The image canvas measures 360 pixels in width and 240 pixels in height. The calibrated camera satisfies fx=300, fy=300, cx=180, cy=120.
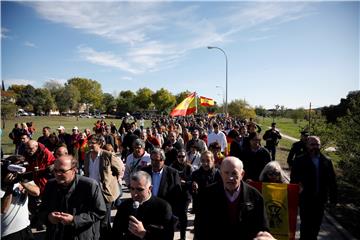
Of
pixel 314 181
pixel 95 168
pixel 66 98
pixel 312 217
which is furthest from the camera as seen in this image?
pixel 66 98

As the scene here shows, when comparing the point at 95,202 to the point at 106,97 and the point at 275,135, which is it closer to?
the point at 275,135

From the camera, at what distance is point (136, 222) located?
2.89 metres

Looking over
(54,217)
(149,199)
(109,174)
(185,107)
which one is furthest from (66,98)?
(149,199)

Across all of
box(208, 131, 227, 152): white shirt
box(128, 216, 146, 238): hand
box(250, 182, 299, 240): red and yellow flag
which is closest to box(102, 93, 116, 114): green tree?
box(208, 131, 227, 152): white shirt

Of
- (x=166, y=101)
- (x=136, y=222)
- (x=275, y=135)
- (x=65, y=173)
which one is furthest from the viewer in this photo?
(x=166, y=101)

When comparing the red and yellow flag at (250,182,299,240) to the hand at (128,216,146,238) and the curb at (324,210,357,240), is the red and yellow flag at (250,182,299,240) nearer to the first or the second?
the hand at (128,216,146,238)

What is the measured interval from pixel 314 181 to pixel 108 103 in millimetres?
122212

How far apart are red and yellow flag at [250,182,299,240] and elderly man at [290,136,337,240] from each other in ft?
2.71

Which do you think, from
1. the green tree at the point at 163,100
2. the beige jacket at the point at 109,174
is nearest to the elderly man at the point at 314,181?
the beige jacket at the point at 109,174

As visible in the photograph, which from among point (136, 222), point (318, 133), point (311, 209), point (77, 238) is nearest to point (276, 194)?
point (311, 209)

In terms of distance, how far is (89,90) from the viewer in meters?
A: 126

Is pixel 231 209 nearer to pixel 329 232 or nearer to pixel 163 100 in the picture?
pixel 329 232

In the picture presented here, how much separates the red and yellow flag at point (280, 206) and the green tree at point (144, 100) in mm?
105779

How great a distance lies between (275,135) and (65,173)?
1158cm
